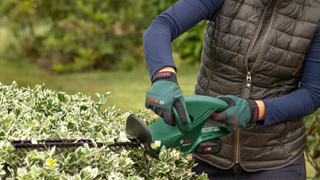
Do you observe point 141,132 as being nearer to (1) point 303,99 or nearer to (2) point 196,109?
(2) point 196,109

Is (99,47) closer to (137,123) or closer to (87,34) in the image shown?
(87,34)

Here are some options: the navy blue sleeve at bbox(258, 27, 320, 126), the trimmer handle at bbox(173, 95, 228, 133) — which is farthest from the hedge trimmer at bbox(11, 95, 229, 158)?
the navy blue sleeve at bbox(258, 27, 320, 126)

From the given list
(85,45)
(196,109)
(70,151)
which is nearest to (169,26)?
(196,109)

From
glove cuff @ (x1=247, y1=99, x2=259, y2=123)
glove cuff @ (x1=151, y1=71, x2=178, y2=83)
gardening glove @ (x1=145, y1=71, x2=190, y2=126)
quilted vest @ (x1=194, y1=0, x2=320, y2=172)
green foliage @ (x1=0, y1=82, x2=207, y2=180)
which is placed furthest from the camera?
quilted vest @ (x1=194, y1=0, x2=320, y2=172)

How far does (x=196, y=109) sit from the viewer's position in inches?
61.4

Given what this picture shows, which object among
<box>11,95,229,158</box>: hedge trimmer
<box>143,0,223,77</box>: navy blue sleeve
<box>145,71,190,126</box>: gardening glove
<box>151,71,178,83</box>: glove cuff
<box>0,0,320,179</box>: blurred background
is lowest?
<box>11,95,229,158</box>: hedge trimmer

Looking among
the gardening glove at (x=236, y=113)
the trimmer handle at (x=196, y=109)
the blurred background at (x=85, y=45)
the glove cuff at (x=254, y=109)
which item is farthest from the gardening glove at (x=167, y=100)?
the blurred background at (x=85, y=45)

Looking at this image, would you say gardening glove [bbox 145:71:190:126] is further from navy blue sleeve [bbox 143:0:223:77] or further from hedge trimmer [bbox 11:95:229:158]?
navy blue sleeve [bbox 143:0:223:77]

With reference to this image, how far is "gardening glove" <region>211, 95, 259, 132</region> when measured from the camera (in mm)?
1682

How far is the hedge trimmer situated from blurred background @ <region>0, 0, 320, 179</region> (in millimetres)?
4319

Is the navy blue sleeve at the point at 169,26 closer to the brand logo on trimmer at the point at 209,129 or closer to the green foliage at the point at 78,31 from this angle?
the brand logo on trimmer at the point at 209,129

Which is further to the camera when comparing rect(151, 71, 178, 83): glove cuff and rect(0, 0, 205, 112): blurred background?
rect(0, 0, 205, 112): blurred background

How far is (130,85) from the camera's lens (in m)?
6.34

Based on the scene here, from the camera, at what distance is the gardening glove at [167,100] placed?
1459mm
